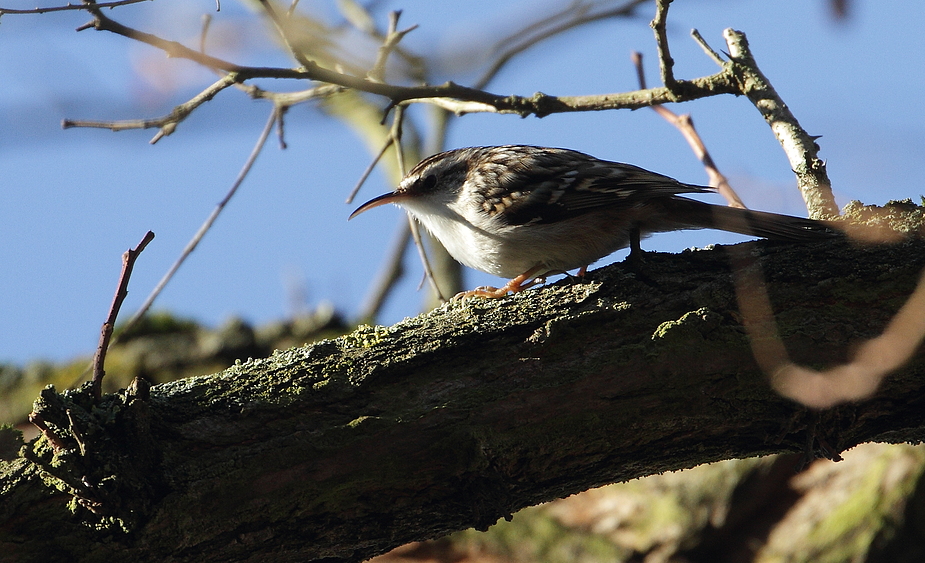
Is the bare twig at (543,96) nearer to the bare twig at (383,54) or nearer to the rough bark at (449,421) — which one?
the bare twig at (383,54)

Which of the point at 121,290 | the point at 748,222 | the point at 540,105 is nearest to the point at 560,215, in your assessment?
the point at 540,105

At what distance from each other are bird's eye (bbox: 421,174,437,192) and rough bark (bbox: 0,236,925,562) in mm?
1627

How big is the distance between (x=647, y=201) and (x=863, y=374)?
141cm

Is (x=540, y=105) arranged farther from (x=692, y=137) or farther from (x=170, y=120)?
(x=170, y=120)

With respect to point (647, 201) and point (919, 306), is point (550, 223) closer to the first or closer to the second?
point (647, 201)

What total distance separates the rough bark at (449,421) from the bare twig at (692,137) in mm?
1122

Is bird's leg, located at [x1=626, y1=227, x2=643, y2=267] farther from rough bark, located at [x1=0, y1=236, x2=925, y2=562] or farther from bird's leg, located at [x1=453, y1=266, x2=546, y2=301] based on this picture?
bird's leg, located at [x1=453, y1=266, x2=546, y2=301]

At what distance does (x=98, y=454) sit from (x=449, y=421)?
0.94 meters

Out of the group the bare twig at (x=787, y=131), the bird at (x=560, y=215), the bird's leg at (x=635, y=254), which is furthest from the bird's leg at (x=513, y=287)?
the bare twig at (x=787, y=131)

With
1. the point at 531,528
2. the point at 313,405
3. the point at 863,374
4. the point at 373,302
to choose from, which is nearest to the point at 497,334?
the point at 313,405

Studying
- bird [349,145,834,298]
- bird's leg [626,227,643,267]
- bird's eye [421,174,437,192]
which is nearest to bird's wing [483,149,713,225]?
bird [349,145,834,298]

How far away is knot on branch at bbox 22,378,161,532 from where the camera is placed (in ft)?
7.13

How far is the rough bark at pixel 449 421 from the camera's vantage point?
221 cm

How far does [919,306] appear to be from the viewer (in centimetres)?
254
